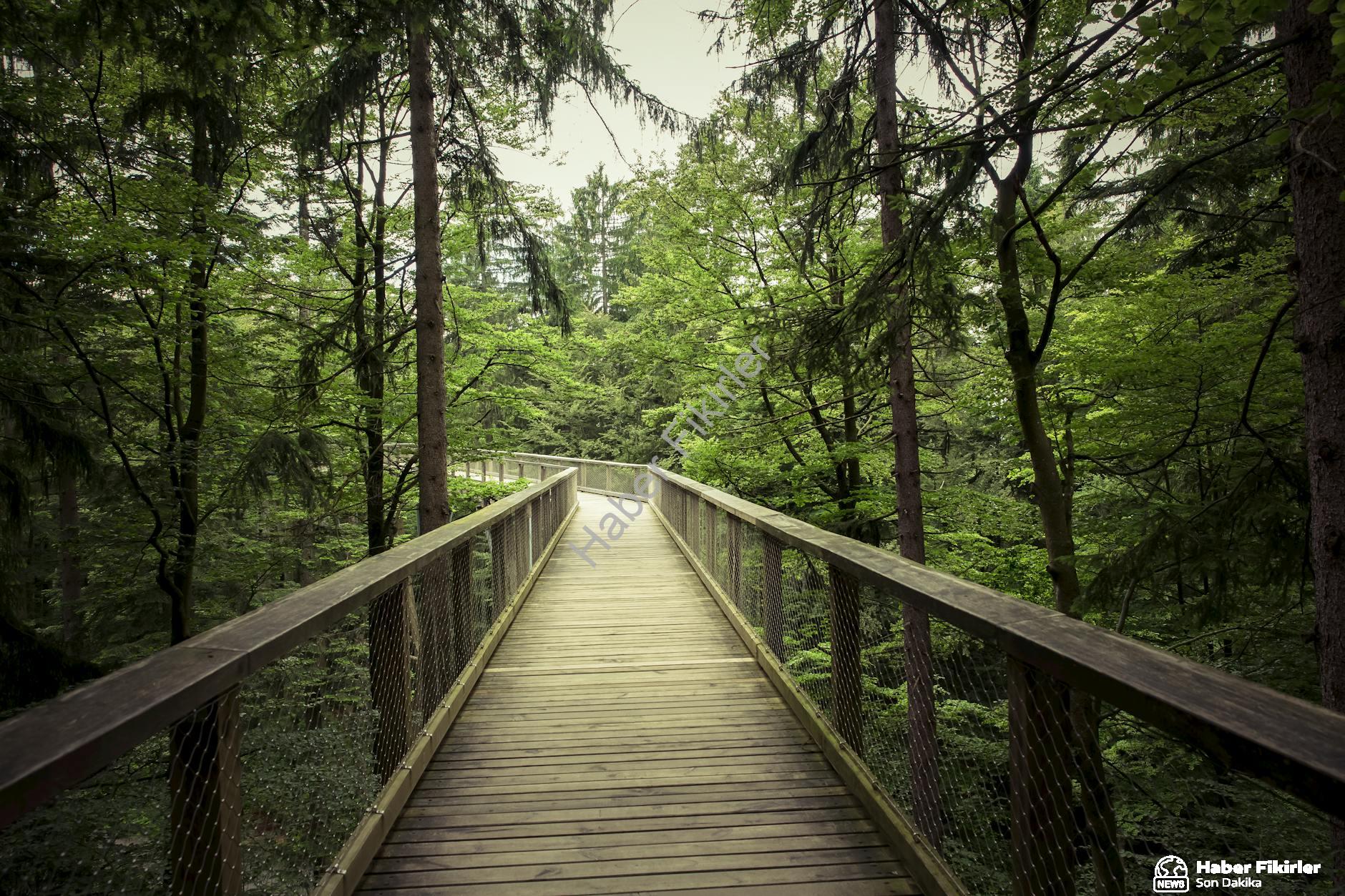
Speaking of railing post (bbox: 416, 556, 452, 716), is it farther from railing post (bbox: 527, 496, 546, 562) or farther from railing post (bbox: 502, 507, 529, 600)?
railing post (bbox: 527, 496, 546, 562)

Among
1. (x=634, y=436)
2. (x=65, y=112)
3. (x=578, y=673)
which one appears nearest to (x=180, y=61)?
(x=578, y=673)

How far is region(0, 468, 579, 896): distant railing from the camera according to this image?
1.22 meters

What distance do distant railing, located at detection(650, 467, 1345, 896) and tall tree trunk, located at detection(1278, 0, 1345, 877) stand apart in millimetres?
982

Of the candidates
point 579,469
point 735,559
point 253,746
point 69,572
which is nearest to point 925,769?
point 735,559

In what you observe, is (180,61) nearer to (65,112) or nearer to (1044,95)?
(1044,95)

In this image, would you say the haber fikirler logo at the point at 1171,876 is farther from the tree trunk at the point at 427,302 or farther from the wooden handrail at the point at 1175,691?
the tree trunk at the point at 427,302

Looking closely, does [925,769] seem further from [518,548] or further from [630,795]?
[518,548]

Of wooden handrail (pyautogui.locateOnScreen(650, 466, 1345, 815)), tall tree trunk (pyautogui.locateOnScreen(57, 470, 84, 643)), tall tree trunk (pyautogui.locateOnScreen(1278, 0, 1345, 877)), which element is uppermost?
tall tree trunk (pyautogui.locateOnScreen(1278, 0, 1345, 877))

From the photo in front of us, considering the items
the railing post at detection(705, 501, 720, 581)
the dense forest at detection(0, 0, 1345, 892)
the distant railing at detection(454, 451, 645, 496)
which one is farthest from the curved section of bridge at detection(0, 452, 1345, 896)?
the distant railing at detection(454, 451, 645, 496)

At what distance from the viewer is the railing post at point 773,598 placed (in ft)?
13.9

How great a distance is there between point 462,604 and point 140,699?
10.1 feet

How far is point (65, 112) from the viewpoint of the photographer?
6.81 meters

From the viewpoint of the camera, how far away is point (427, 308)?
6336 millimetres

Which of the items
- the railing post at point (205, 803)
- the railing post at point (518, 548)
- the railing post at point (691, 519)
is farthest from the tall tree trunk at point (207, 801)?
the railing post at point (691, 519)
